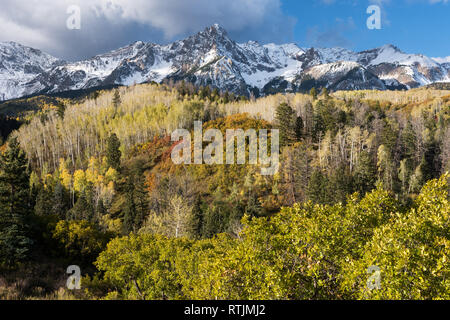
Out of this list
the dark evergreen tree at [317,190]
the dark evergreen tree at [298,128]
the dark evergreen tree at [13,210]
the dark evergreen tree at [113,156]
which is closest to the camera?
the dark evergreen tree at [13,210]

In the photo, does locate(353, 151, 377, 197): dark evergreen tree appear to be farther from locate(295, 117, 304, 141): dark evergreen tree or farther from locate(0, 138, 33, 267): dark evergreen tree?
locate(0, 138, 33, 267): dark evergreen tree

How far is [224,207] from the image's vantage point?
72375 millimetres

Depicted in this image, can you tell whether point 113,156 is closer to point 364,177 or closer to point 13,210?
point 13,210

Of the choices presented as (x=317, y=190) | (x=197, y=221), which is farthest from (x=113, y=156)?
(x=317, y=190)

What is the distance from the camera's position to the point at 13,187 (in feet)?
110

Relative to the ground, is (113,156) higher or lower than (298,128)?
lower

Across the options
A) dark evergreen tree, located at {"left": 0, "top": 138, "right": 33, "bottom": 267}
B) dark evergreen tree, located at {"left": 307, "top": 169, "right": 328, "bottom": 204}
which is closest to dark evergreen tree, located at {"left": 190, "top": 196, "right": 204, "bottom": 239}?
dark evergreen tree, located at {"left": 307, "top": 169, "right": 328, "bottom": 204}

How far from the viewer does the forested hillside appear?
36.6ft

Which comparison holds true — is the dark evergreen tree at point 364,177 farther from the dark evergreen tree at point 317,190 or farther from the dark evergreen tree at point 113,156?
the dark evergreen tree at point 113,156

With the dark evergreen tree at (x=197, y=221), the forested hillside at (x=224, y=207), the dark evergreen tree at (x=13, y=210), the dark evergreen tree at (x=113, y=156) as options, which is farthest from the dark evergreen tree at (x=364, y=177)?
the dark evergreen tree at (x=113, y=156)

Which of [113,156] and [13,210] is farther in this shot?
[113,156]

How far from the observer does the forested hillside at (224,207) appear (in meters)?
11.2
